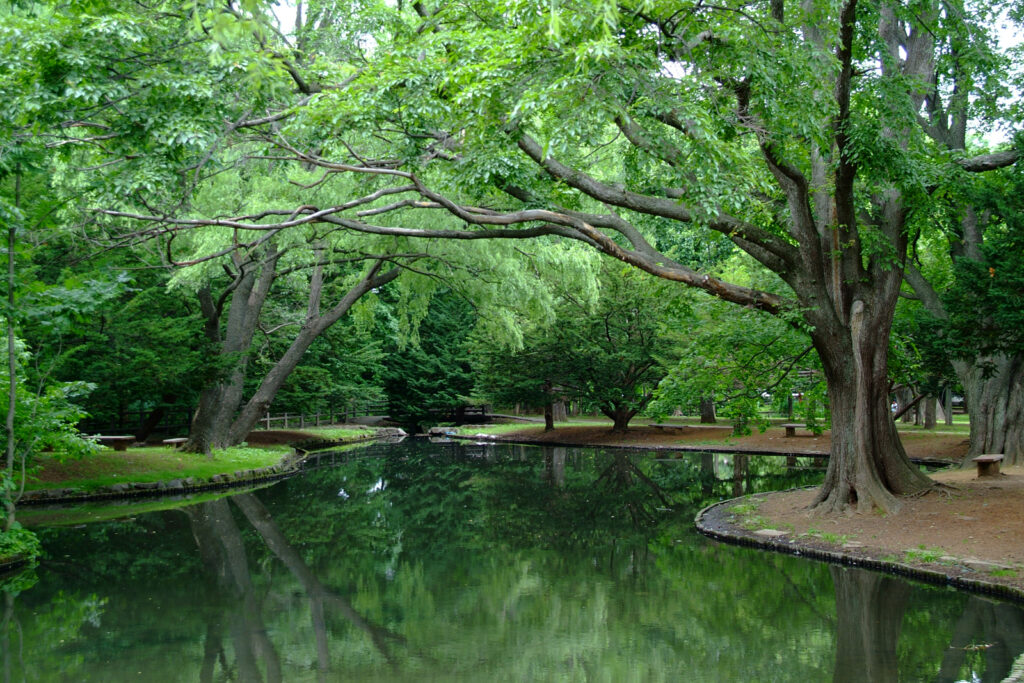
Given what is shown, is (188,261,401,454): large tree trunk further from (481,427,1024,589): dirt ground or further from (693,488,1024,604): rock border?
(481,427,1024,589): dirt ground

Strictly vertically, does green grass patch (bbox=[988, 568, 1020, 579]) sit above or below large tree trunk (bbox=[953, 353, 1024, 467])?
below

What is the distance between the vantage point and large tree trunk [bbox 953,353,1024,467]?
14.5m

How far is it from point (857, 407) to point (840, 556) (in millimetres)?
2295

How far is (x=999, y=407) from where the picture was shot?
48.4 feet

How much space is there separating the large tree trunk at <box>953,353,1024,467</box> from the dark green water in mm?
5843

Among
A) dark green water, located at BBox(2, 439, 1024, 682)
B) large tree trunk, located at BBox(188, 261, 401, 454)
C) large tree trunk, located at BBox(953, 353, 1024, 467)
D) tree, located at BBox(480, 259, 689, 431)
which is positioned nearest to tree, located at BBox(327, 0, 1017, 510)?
dark green water, located at BBox(2, 439, 1024, 682)

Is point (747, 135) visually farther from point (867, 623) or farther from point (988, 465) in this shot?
point (988, 465)

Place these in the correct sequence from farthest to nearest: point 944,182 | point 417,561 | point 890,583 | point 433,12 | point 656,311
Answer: point 656,311 → point 433,12 → point 944,182 → point 417,561 → point 890,583

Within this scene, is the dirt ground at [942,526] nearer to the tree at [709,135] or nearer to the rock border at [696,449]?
the tree at [709,135]

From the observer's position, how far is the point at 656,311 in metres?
24.9

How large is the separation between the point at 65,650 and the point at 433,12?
9.48m

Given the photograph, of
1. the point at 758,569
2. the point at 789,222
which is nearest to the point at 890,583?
the point at 758,569

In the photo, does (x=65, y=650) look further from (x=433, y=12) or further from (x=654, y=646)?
(x=433, y=12)

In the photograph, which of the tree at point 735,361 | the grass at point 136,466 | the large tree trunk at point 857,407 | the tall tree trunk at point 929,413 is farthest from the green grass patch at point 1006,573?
the tall tree trunk at point 929,413
